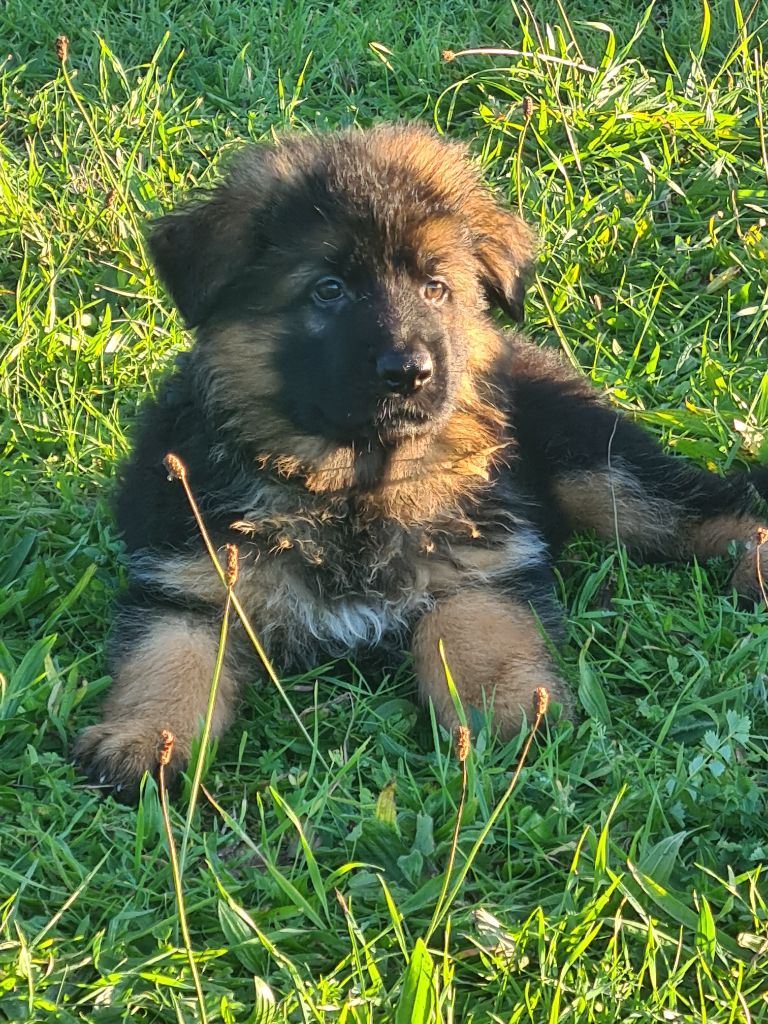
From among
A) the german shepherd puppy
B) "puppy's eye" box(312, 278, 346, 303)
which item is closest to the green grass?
the german shepherd puppy

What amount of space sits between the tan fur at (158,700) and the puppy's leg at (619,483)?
1.19m

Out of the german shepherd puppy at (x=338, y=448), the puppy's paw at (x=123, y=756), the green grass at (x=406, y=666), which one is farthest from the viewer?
the german shepherd puppy at (x=338, y=448)

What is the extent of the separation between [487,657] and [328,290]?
0.96 meters

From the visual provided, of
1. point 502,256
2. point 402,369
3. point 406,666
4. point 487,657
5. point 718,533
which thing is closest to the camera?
point 402,369

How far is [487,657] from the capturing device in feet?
10.4

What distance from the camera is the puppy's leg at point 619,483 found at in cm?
394

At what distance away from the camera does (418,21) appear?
6.05m

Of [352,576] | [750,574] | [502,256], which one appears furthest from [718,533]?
[352,576]

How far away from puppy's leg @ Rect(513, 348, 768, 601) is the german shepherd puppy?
29 centimetres

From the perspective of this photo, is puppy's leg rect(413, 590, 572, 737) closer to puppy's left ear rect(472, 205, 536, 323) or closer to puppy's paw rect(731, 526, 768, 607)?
puppy's paw rect(731, 526, 768, 607)

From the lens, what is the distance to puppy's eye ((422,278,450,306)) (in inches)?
130

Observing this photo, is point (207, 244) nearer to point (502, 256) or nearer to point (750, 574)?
point (502, 256)

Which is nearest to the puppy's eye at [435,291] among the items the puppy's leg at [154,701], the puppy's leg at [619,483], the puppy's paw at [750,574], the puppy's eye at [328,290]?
the puppy's eye at [328,290]

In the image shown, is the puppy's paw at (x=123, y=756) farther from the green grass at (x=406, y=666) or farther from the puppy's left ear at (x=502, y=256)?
the puppy's left ear at (x=502, y=256)
